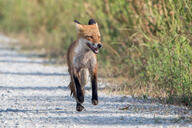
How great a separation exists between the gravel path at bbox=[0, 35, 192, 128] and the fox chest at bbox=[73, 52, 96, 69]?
617mm

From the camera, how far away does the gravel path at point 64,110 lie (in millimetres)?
6473

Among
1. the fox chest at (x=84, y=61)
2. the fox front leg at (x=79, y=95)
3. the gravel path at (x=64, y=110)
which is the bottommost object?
the gravel path at (x=64, y=110)

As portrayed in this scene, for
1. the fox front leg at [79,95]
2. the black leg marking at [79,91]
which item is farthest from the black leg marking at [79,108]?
the black leg marking at [79,91]

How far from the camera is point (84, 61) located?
7.56m

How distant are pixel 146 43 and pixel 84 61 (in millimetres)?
3080

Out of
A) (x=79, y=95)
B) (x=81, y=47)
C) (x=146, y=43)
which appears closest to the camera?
(x=79, y=95)

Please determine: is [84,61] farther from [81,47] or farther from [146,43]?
[146,43]

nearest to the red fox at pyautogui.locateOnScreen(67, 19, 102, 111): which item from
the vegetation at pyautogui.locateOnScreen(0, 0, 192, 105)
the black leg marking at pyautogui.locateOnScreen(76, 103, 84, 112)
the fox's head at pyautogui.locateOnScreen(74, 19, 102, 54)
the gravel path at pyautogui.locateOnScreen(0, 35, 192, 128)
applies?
the fox's head at pyautogui.locateOnScreen(74, 19, 102, 54)

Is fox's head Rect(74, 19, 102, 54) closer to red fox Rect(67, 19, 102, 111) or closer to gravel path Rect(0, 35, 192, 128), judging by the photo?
red fox Rect(67, 19, 102, 111)

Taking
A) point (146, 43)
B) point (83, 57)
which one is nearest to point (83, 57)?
point (83, 57)

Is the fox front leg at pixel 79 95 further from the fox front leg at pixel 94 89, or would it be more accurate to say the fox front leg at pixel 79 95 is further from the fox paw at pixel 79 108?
the fox front leg at pixel 94 89

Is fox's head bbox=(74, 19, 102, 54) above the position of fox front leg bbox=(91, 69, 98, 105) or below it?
above

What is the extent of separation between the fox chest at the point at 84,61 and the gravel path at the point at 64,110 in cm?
62

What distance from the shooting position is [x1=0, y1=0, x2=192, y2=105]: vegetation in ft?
26.3
